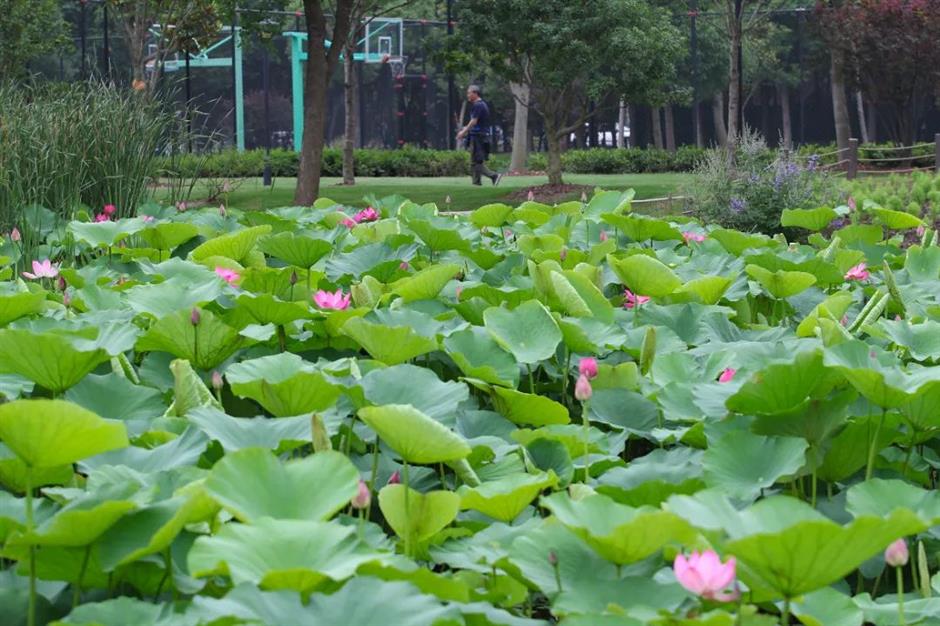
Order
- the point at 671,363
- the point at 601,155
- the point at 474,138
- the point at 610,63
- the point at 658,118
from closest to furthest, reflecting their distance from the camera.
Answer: the point at 671,363
the point at 610,63
the point at 474,138
the point at 601,155
the point at 658,118

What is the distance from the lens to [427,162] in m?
28.4

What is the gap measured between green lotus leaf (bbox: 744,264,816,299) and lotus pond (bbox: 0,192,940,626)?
1 cm

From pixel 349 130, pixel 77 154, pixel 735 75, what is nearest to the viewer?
pixel 77 154

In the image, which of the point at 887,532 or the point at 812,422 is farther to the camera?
the point at 812,422

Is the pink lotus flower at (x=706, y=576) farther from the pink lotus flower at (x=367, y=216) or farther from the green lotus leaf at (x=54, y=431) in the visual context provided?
the pink lotus flower at (x=367, y=216)

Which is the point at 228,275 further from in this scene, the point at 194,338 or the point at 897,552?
the point at 897,552

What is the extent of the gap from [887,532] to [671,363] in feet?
3.01

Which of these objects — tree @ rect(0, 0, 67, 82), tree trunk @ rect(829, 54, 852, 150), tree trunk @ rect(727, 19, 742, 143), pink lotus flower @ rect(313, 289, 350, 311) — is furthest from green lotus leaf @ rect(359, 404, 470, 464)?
tree trunk @ rect(829, 54, 852, 150)

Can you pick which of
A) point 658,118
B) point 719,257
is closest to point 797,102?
point 658,118

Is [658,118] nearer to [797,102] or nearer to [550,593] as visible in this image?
[797,102]

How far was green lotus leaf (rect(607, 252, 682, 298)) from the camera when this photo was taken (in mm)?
2535

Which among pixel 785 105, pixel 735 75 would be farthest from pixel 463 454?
pixel 785 105

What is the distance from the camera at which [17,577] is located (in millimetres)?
1187

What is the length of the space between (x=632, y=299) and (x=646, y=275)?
0.20 m
